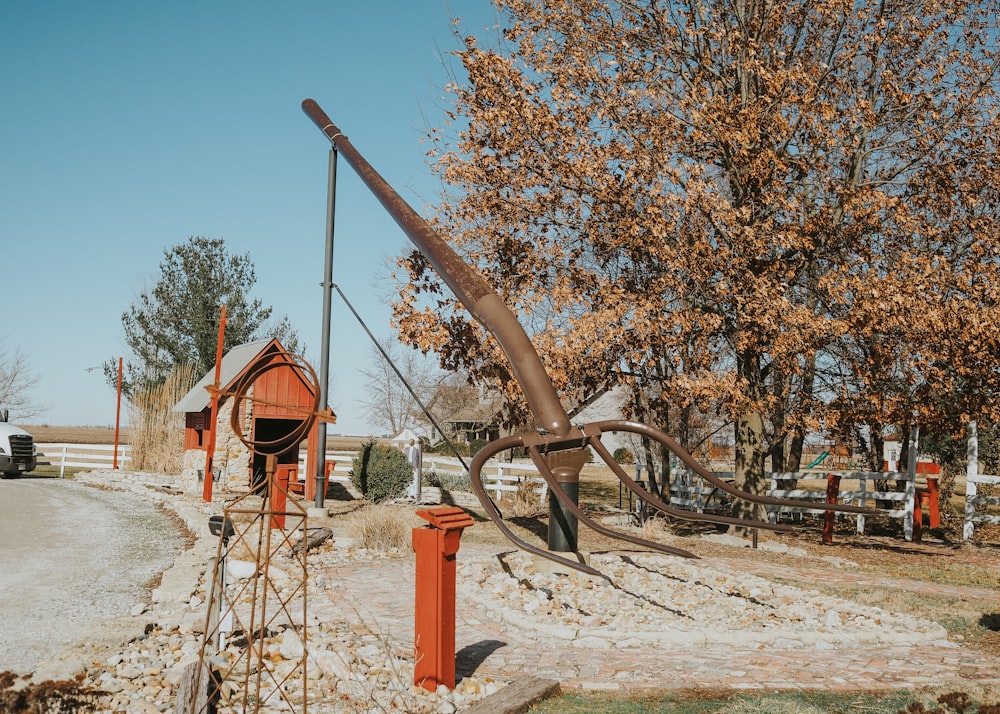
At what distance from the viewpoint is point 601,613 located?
6742mm

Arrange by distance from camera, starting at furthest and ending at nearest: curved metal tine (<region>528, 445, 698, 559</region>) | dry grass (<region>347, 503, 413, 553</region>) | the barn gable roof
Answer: the barn gable roof < dry grass (<region>347, 503, 413, 553</region>) < curved metal tine (<region>528, 445, 698, 559</region>)

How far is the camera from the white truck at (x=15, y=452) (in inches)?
847

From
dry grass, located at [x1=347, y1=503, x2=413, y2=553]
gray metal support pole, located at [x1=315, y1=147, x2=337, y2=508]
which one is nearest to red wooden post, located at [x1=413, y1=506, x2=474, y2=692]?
dry grass, located at [x1=347, y1=503, x2=413, y2=553]

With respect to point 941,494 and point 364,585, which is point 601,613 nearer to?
point 364,585

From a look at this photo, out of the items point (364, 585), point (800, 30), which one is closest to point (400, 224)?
point (364, 585)

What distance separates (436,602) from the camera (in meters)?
4.75

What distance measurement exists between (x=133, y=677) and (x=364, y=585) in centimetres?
337

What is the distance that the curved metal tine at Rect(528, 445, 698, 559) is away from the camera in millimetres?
2848

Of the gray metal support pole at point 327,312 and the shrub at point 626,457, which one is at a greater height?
the gray metal support pole at point 327,312

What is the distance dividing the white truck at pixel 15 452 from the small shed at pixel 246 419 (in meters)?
5.63

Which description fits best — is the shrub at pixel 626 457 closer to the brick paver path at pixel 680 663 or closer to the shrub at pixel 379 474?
the shrub at pixel 379 474

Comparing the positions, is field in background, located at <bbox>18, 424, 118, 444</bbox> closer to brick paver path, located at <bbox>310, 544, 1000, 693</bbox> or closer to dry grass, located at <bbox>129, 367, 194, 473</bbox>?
dry grass, located at <bbox>129, 367, 194, 473</bbox>

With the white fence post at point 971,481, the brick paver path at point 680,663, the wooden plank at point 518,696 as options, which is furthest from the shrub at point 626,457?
the wooden plank at point 518,696

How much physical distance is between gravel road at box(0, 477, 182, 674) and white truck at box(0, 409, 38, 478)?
220 inches
